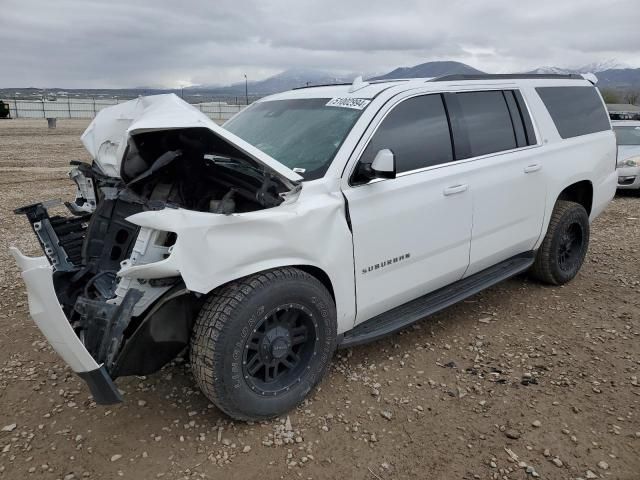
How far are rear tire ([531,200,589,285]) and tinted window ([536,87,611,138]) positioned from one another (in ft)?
2.29

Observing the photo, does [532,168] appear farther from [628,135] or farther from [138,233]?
[628,135]

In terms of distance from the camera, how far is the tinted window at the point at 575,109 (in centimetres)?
470

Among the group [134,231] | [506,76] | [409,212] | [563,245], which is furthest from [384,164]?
[563,245]

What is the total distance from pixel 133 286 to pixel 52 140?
2121 cm

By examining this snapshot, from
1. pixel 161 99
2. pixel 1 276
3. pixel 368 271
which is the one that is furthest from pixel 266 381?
pixel 1 276

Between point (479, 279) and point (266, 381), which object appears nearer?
point (266, 381)

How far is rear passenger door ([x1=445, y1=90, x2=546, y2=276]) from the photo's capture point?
3.88m

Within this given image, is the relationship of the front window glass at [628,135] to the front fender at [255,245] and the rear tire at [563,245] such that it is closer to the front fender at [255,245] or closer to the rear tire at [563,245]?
the rear tire at [563,245]

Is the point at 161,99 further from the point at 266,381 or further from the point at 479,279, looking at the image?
the point at 479,279

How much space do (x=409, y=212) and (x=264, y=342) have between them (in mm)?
1254

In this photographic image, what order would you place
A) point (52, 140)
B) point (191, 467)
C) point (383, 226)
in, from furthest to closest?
1. point (52, 140)
2. point (383, 226)
3. point (191, 467)

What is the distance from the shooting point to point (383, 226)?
3.27 meters

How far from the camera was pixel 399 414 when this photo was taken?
10.3 feet

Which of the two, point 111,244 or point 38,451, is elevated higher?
point 111,244
